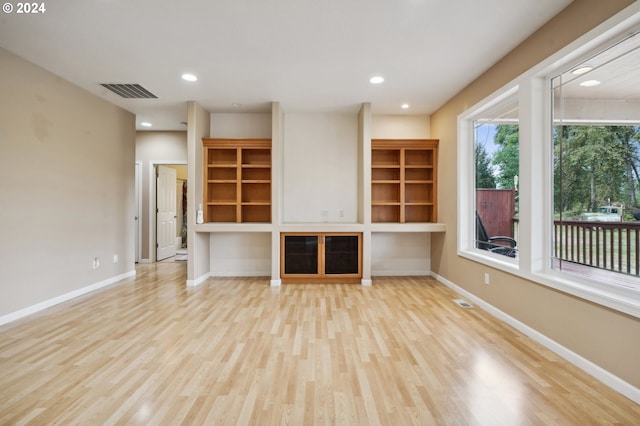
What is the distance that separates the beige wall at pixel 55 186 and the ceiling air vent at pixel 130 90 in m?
0.43

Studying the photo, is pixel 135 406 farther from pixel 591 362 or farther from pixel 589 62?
pixel 589 62

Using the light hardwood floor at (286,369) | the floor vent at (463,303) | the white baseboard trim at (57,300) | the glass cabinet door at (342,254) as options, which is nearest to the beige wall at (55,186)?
the white baseboard trim at (57,300)

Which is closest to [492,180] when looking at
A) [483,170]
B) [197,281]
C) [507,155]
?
[483,170]

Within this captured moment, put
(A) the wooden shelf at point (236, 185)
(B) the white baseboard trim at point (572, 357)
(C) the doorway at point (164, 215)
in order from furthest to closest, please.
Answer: (C) the doorway at point (164, 215) → (A) the wooden shelf at point (236, 185) → (B) the white baseboard trim at point (572, 357)

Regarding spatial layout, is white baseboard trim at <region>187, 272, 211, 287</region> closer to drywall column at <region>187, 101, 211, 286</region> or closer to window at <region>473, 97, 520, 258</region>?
drywall column at <region>187, 101, 211, 286</region>

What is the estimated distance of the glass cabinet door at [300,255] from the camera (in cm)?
487

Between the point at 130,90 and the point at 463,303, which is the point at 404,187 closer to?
the point at 463,303

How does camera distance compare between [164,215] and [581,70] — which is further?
[164,215]

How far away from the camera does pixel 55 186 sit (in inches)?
149

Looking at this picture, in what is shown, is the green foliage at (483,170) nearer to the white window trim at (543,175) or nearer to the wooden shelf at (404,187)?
the white window trim at (543,175)

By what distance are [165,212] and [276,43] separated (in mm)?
5354

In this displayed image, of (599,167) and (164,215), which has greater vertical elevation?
(599,167)

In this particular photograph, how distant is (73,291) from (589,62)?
19.8ft

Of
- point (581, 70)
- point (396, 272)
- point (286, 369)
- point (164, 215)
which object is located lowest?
point (286, 369)
